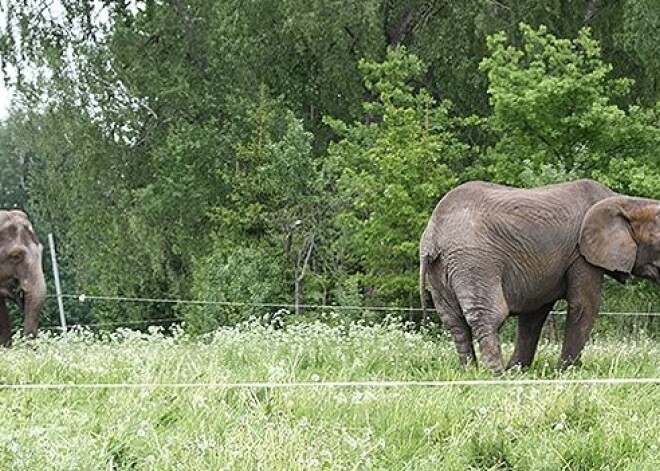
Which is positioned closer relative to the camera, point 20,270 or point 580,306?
point 580,306

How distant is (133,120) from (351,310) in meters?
7.83

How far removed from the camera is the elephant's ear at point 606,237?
9836mm

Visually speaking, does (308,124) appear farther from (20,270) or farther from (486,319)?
(486,319)

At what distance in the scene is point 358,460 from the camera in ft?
19.2

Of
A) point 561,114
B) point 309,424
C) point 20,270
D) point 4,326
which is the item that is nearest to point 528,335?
point 309,424

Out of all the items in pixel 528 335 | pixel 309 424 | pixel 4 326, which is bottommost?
pixel 4 326

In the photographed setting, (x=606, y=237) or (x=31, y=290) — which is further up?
(x=606, y=237)

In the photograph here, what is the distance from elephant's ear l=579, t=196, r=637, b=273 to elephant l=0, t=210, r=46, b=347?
6439 millimetres

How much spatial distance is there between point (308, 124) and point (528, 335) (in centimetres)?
1573

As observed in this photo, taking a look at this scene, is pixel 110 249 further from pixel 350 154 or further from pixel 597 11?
pixel 597 11

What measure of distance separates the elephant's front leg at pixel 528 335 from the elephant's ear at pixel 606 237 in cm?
73

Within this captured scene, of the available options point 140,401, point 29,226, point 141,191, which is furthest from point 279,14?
point 140,401

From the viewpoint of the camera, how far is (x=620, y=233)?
986 cm

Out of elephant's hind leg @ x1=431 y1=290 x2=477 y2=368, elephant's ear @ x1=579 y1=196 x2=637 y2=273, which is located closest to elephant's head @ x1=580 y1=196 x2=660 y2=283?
elephant's ear @ x1=579 y1=196 x2=637 y2=273
